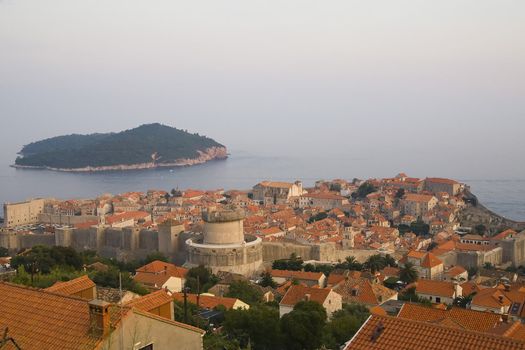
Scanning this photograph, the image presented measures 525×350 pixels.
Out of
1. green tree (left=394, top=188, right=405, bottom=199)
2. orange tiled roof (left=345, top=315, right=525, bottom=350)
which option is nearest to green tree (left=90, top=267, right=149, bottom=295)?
orange tiled roof (left=345, top=315, right=525, bottom=350)

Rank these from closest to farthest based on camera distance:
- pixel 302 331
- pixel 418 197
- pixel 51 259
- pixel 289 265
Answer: pixel 302 331, pixel 51 259, pixel 289 265, pixel 418 197

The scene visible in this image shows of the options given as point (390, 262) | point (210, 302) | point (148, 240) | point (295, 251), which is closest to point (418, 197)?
point (295, 251)

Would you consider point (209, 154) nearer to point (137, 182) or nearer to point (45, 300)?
point (137, 182)

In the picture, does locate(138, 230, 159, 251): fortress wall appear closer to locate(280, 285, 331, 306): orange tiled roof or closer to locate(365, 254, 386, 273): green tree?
locate(365, 254, 386, 273): green tree

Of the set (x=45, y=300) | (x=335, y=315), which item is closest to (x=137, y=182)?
(x=335, y=315)

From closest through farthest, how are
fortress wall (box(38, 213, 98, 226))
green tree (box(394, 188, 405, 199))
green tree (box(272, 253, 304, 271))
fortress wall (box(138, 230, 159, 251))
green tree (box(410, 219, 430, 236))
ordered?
green tree (box(272, 253, 304, 271)), fortress wall (box(138, 230, 159, 251)), green tree (box(410, 219, 430, 236)), fortress wall (box(38, 213, 98, 226)), green tree (box(394, 188, 405, 199))

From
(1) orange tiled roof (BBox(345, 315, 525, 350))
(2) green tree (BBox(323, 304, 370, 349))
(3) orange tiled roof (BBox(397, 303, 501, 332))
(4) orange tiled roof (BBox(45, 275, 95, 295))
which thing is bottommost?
(2) green tree (BBox(323, 304, 370, 349))

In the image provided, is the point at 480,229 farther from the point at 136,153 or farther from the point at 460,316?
the point at 136,153

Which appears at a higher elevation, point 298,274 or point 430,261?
point 298,274
